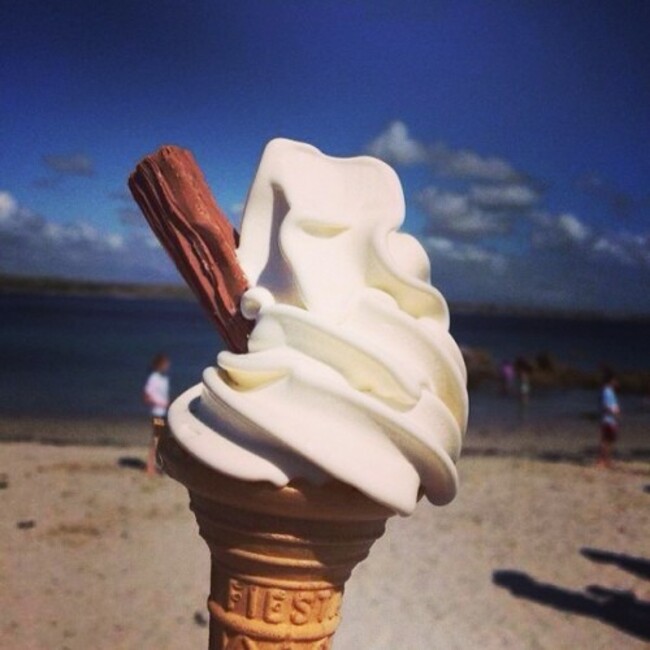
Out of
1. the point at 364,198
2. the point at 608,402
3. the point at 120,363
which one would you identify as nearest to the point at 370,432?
the point at 364,198

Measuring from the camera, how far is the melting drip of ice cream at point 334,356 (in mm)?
2104

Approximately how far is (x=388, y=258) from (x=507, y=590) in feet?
18.0

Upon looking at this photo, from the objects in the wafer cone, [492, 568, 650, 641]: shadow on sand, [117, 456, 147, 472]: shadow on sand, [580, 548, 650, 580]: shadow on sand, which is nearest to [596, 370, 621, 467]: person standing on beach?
[580, 548, 650, 580]: shadow on sand

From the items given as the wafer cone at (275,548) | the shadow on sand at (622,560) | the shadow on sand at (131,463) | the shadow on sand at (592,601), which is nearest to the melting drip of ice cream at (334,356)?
the wafer cone at (275,548)

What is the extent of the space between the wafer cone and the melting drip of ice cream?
6 centimetres

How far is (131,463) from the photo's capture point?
488 inches

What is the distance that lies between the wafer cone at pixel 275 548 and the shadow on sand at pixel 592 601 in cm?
495

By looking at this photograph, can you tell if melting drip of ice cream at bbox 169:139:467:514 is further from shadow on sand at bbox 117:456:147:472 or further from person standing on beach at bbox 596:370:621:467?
person standing on beach at bbox 596:370:621:467

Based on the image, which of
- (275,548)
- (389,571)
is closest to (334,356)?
(275,548)

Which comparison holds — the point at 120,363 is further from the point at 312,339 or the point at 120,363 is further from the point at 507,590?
the point at 312,339

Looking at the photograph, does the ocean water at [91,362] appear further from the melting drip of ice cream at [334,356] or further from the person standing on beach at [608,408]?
the melting drip of ice cream at [334,356]

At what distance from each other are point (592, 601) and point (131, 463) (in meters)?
7.19

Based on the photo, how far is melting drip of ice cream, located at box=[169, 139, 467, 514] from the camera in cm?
210

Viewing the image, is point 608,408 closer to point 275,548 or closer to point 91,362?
point 275,548
